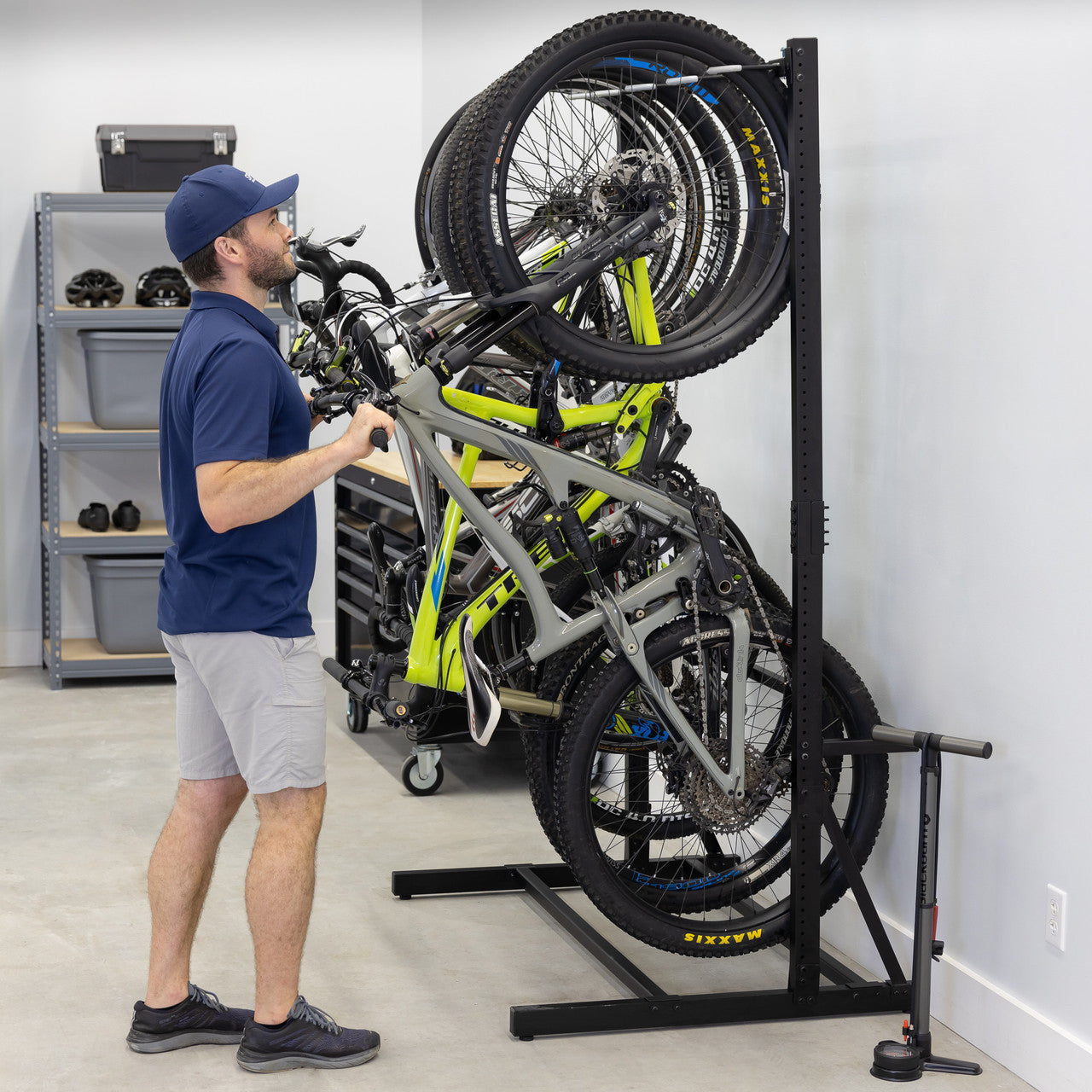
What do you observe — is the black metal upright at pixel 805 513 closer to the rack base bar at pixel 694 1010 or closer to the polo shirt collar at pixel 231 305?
the rack base bar at pixel 694 1010

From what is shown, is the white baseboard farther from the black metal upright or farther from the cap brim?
the cap brim

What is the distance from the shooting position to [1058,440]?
2.60 m

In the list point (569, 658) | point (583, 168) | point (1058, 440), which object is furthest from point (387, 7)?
point (1058, 440)

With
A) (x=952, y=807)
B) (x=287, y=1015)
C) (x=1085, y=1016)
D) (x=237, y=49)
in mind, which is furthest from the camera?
(x=237, y=49)

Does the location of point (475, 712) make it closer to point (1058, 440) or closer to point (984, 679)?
point (984, 679)

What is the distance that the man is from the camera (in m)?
2.56

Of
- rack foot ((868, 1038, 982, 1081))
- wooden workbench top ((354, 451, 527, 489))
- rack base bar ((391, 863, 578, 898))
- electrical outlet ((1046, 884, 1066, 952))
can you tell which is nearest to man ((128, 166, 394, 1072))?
rack base bar ((391, 863, 578, 898))

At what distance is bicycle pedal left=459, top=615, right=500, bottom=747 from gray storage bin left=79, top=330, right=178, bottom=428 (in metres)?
3.37

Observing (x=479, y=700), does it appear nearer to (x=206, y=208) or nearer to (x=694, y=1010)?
(x=694, y=1010)

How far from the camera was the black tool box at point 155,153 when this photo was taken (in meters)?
5.96

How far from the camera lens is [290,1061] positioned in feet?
9.10

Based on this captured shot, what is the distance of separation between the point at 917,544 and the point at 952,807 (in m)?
0.56

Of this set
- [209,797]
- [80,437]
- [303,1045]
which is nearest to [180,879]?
[209,797]

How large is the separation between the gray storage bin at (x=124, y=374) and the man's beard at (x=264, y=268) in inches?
132
